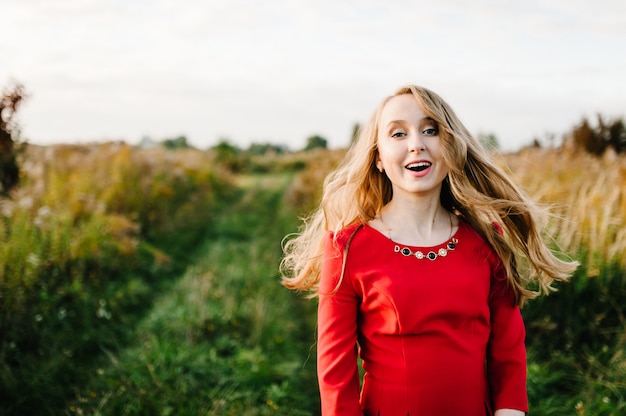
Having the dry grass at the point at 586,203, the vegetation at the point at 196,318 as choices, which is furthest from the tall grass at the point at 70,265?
the dry grass at the point at 586,203

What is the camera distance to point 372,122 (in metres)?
2.21

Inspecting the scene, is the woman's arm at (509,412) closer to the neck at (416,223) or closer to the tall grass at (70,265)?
the neck at (416,223)

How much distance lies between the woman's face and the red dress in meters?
0.24

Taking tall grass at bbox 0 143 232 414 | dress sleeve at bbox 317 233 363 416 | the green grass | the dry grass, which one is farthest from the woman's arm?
tall grass at bbox 0 143 232 414

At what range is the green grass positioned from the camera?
11.9 feet

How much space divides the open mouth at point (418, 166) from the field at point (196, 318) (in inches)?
44.8

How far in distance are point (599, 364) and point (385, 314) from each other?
2734 millimetres

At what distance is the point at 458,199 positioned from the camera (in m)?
2.18

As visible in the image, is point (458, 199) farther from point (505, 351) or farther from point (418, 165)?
point (505, 351)

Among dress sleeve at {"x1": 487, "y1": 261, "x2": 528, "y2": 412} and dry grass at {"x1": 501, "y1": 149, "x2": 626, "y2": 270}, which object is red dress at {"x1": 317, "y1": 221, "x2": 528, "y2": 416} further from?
dry grass at {"x1": 501, "y1": 149, "x2": 626, "y2": 270}

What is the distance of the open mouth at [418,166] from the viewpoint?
1984mm

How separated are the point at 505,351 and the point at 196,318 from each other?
11.6 ft

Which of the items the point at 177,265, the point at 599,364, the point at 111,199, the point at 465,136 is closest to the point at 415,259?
the point at 465,136

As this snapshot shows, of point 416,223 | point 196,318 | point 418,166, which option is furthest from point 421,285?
point 196,318
